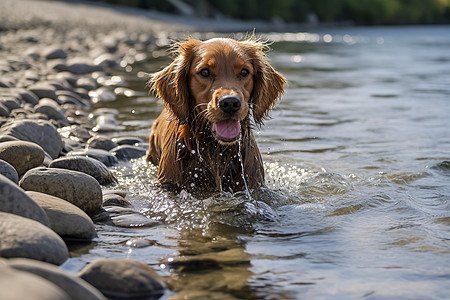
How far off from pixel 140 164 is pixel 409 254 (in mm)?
3373

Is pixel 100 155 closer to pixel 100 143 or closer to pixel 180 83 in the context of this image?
pixel 100 143

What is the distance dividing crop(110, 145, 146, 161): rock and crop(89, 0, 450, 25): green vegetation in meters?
36.3

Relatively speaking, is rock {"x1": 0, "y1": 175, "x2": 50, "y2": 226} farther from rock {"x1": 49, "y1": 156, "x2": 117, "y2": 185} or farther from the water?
rock {"x1": 49, "y1": 156, "x2": 117, "y2": 185}

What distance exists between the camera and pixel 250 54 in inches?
197

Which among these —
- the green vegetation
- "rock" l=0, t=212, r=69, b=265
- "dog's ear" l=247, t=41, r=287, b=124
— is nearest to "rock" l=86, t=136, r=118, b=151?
"dog's ear" l=247, t=41, r=287, b=124

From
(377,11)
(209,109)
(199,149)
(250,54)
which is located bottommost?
(199,149)

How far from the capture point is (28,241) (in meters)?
2.94

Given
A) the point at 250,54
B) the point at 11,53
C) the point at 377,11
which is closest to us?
the point at 250,54

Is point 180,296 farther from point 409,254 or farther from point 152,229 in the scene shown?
point 409,254

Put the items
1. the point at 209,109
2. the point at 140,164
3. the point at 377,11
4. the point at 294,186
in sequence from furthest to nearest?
the point at 377,11 → the point at 140,164 → the point at 294,186 → the point at 209,109

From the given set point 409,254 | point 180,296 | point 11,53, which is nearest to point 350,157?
point 409,254

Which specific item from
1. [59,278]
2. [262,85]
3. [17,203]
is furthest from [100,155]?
[59,278]

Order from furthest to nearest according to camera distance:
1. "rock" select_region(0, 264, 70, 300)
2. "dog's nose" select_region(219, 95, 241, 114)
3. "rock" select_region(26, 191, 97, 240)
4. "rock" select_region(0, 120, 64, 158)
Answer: "rock" select_region(0, 120, 64, 158)
"dog's nose" select_region(219, 95, 241, 114)
"rock" select_region(26, 191, 97, 240)
"rock" select_region(0, 264, 70, 300)

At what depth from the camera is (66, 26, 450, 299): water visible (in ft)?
10.6
